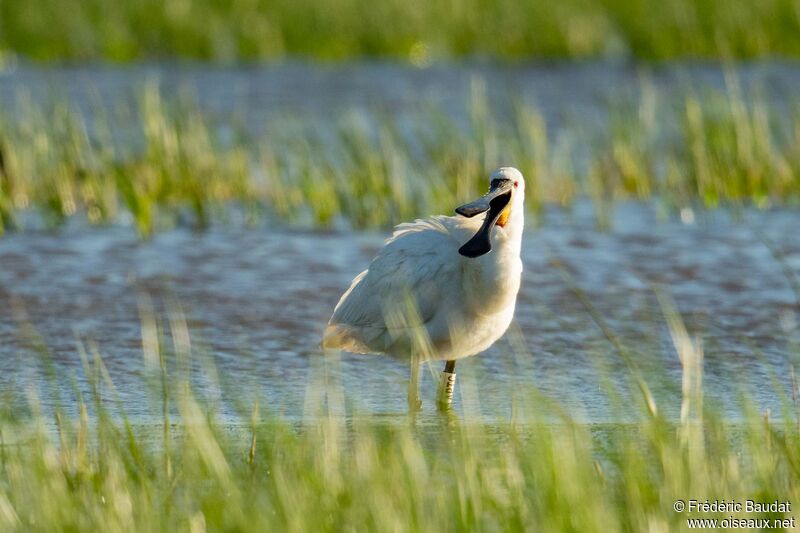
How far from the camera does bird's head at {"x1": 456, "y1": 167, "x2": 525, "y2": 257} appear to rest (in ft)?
17.7

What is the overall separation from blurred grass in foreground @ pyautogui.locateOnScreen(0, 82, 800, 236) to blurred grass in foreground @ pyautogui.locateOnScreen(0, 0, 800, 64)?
8630 mm

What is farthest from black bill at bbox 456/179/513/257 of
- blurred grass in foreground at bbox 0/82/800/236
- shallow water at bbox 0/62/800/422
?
blurred grass in foreground at bbox 0/82/800/236

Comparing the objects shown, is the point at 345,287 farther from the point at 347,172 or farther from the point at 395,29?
the point at 395,29

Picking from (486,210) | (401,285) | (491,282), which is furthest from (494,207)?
(401,285)

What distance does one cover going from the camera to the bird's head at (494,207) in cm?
538

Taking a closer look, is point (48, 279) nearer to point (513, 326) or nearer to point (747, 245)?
point (513, 326)

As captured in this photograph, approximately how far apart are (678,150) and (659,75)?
7.22 metres

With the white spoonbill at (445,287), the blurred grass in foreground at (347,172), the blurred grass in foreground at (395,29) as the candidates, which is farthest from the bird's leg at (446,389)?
Result: the blurred grass in foreground at (395,29)

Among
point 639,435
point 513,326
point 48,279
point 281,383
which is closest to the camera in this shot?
point 639,435

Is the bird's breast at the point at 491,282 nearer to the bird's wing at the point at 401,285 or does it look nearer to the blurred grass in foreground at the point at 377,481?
the bird's wing at the point at 401,285

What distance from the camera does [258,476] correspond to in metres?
4.18

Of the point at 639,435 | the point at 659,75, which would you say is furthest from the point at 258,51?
the point at 639,435

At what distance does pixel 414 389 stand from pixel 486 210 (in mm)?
760

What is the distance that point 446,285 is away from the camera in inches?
221
